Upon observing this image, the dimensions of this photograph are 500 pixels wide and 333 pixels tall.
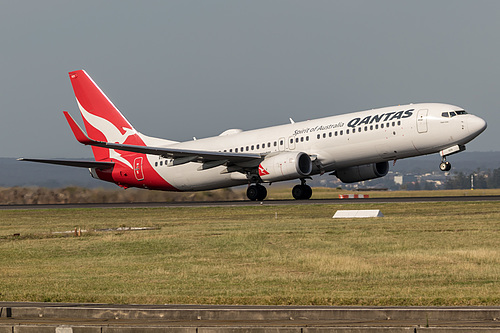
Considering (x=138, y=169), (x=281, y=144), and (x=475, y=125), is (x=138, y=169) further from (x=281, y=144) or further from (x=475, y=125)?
(x=475, y=125)

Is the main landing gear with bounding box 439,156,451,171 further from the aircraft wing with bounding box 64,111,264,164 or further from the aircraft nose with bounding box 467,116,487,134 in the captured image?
the aircraft wing with bounding box 64,111,264,164

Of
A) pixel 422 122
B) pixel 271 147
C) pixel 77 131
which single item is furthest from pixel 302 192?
pixel 77 131

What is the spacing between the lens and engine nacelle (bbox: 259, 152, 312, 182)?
44281 millimetres

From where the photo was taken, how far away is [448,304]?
1368 cm

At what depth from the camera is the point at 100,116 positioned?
54.7 metres

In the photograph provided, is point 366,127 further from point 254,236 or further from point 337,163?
point 254,236

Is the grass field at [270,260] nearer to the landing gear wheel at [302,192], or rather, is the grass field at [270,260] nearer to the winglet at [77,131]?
the winglet at [77,131]

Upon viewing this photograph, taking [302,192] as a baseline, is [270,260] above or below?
below

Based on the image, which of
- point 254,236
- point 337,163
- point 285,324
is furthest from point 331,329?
point 337,163

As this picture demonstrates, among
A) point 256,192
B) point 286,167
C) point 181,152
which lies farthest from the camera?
point 256,192

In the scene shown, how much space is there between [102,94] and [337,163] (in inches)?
750

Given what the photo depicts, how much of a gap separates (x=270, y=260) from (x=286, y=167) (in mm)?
22717

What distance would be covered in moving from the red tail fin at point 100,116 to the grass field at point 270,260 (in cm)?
1782

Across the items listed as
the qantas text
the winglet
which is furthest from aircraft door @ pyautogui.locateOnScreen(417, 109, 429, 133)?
the winglet
